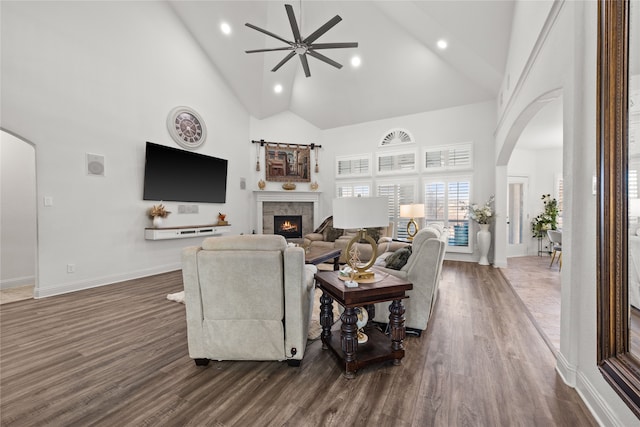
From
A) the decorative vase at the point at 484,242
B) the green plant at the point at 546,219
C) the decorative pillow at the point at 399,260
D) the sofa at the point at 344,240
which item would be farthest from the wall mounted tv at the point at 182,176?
the green plant at the point at 546,219

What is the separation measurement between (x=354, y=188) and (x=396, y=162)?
1.29 metres

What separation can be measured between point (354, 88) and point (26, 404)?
23.1 feet

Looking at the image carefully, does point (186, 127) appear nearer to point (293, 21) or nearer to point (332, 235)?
point (293, 21)

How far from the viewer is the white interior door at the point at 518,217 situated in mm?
7070

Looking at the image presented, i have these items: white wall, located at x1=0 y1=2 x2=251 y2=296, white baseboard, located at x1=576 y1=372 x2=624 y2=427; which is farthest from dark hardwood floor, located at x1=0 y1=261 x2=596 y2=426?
white wall, located at x1=0 y1=2 x2=251 y2=296

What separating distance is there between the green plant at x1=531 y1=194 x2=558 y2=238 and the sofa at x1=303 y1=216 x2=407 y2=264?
12.8 feet

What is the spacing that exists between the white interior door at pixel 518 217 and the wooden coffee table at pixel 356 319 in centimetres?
645

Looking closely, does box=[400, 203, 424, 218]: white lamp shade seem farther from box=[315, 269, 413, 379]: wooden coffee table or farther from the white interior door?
box=[315, 269, 413, 379]: wooden coffee table

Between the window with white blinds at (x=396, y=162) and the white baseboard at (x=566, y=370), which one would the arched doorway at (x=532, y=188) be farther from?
the white baseboard at (x=566, y=370)

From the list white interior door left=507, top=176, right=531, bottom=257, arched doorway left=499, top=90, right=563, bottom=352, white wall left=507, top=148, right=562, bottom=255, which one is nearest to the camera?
arched doorway left=499, top=90, right=563, bottom=352

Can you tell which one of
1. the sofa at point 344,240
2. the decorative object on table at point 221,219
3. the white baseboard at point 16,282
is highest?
the decorative object on table at point 221,219

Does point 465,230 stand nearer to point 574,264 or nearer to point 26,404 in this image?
point 574,264

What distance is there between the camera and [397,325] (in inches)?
80.6

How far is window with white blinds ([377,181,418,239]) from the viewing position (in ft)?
22.3
